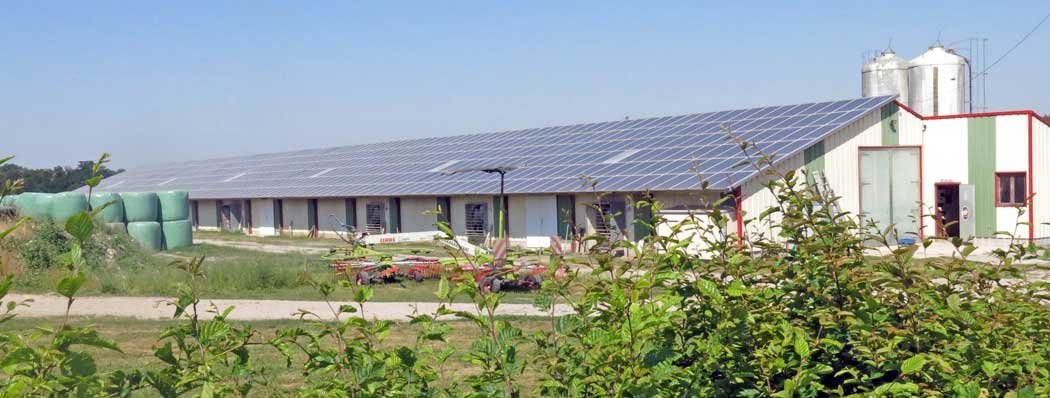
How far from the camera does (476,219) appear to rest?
34375mm

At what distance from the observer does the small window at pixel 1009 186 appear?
95.6ft

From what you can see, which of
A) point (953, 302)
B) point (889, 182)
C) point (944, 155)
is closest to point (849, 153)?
point (889, 182)

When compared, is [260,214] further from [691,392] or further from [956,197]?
[691,392]

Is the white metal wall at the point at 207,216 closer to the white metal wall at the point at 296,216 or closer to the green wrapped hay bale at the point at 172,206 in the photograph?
the white metal wall at the point at 296,216

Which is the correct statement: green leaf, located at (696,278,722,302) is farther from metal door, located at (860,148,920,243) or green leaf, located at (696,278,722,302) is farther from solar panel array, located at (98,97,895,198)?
metal door, located at (860,148,920,243)

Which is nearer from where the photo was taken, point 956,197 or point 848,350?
point 848,350

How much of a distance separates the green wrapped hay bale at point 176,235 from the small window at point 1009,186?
2801 cm

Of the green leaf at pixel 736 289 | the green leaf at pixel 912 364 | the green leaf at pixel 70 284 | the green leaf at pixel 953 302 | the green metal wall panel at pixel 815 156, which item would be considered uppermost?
the green metal wall panel at pixel 815 156

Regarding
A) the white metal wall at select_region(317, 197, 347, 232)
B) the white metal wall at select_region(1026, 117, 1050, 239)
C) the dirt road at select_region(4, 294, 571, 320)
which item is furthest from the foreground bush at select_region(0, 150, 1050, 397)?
the white metal wall at select_region(317, 197, 347, 232)

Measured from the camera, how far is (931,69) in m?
37.4

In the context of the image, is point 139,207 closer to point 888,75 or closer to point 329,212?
point 329,212

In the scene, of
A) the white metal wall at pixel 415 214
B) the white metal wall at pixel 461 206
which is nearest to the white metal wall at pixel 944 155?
the white metal wall at pixel 461 206

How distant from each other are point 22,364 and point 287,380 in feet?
21.6

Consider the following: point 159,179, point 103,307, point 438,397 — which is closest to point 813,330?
point 438,397
